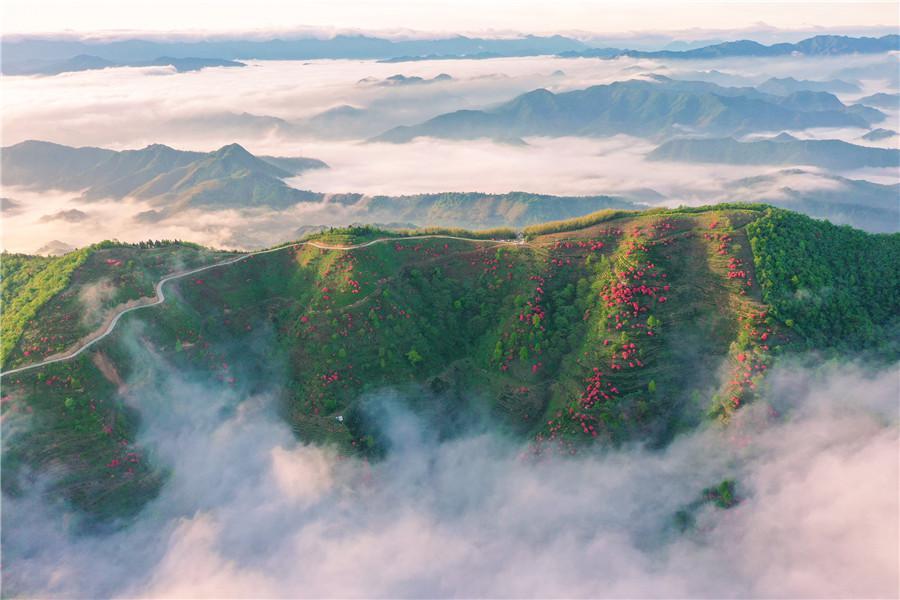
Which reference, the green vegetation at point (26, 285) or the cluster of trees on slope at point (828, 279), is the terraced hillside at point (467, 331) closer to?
the cluster of trees on slope at point (828, 279)

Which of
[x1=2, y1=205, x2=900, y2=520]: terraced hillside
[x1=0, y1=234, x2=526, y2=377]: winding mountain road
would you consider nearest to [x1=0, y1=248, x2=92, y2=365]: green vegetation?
[x1=2, y1=205, x2=900, y2=520]: terraced hillside

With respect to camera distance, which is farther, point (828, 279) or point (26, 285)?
point (26, 285)

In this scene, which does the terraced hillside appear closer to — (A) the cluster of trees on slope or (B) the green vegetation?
(A) the cluster of trees on slope

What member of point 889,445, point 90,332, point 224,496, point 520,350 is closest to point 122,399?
point 90,332

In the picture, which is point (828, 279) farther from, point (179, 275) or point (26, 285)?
point (26, 285)

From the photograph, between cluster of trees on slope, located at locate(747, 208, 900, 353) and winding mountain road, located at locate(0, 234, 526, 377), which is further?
cluster of trees on slope, located at locate(747, 208, 900, 353)

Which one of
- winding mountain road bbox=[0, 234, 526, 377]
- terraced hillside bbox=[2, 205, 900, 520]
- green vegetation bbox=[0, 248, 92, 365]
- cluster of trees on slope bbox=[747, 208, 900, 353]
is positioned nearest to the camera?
terraced hillside bbox=[2, 205, 900, 520]

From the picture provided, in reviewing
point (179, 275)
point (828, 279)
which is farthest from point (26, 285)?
point (828, 279)
